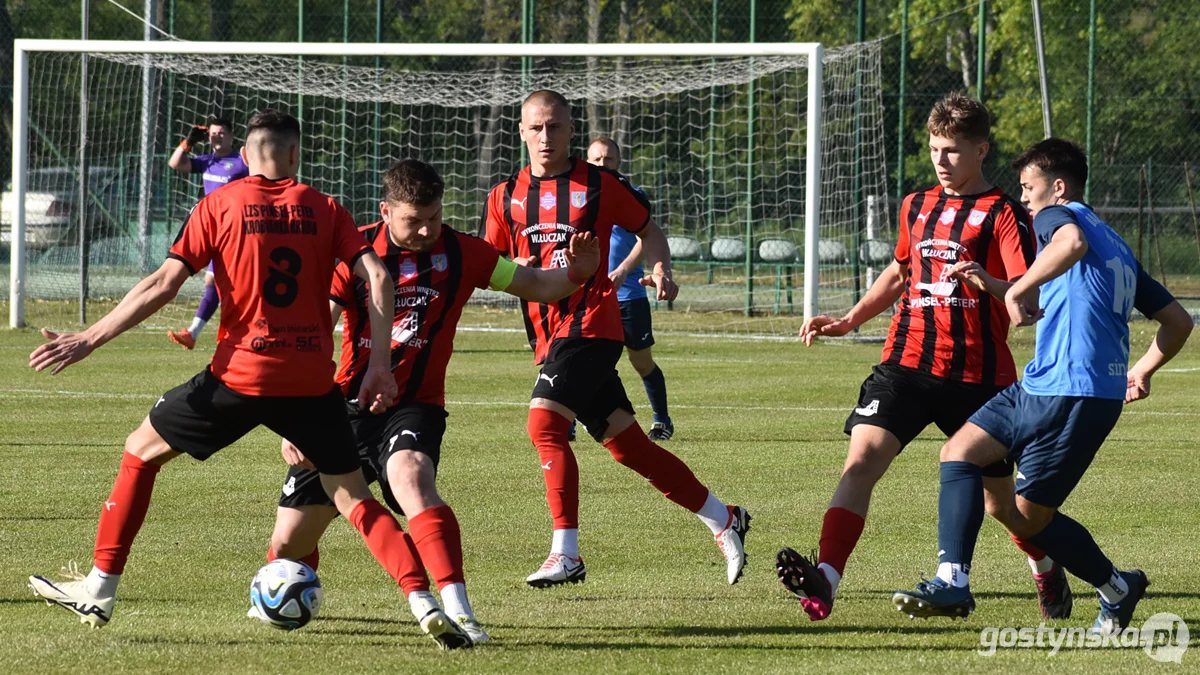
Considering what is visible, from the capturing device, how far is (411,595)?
482 centimetres

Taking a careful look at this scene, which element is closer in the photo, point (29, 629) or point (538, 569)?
point (29, 629)

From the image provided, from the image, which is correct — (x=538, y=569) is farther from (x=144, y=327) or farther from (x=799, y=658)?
(x=144, y=327)

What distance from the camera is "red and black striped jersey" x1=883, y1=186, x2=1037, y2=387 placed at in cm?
560

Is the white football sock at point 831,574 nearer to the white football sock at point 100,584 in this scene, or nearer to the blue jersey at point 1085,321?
the blue jersey at point 1085,321

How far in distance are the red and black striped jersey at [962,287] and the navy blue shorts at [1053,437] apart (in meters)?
0.40

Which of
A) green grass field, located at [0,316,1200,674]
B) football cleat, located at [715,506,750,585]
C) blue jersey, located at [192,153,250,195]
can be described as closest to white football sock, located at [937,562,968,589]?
green grass field, located at [0,316,1200,674]

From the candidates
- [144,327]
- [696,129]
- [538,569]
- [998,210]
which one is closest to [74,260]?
[144,327]

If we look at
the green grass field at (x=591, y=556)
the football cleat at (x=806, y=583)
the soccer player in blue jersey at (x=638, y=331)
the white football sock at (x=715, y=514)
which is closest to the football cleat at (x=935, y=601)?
the green grass field at (x=591, y=556)

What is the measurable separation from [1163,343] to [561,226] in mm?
2473

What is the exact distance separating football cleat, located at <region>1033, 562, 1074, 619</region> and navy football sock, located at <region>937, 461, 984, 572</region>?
45cm

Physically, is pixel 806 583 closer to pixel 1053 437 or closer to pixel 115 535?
pixel 1053 437

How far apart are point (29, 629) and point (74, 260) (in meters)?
16.0

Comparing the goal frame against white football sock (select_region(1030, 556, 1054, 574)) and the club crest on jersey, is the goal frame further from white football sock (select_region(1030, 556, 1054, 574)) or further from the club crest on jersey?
the club crest on jersey

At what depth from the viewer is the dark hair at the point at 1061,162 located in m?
5.36
